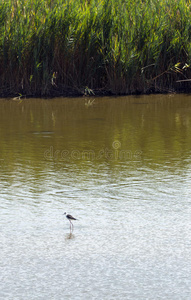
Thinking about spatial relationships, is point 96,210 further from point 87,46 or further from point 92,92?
point 87,46

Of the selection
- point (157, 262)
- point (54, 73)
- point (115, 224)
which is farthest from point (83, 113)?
point (157, 262)

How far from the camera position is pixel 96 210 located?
484cm

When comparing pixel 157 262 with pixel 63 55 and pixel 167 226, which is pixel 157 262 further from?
pixel 63 55

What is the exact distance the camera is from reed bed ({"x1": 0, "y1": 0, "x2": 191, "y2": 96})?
1191 centimetres

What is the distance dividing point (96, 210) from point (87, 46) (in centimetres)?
769

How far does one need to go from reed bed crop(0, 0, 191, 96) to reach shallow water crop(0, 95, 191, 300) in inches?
117

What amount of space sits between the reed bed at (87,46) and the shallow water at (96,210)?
298 centimetres

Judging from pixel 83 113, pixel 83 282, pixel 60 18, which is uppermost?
pixel 60 18

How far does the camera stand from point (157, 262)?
150 inches

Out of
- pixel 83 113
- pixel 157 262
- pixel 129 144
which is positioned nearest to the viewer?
pixel 157 262

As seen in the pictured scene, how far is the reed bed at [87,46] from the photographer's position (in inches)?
469

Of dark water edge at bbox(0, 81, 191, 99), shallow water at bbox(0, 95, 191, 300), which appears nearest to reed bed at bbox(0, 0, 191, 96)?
dark water edge at bbox(0, 81, 191, 99)

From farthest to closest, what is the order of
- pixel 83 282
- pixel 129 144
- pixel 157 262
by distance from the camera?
pixel 129 144
pixel 157 262
pixel 83 282

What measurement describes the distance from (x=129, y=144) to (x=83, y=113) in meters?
2.78
